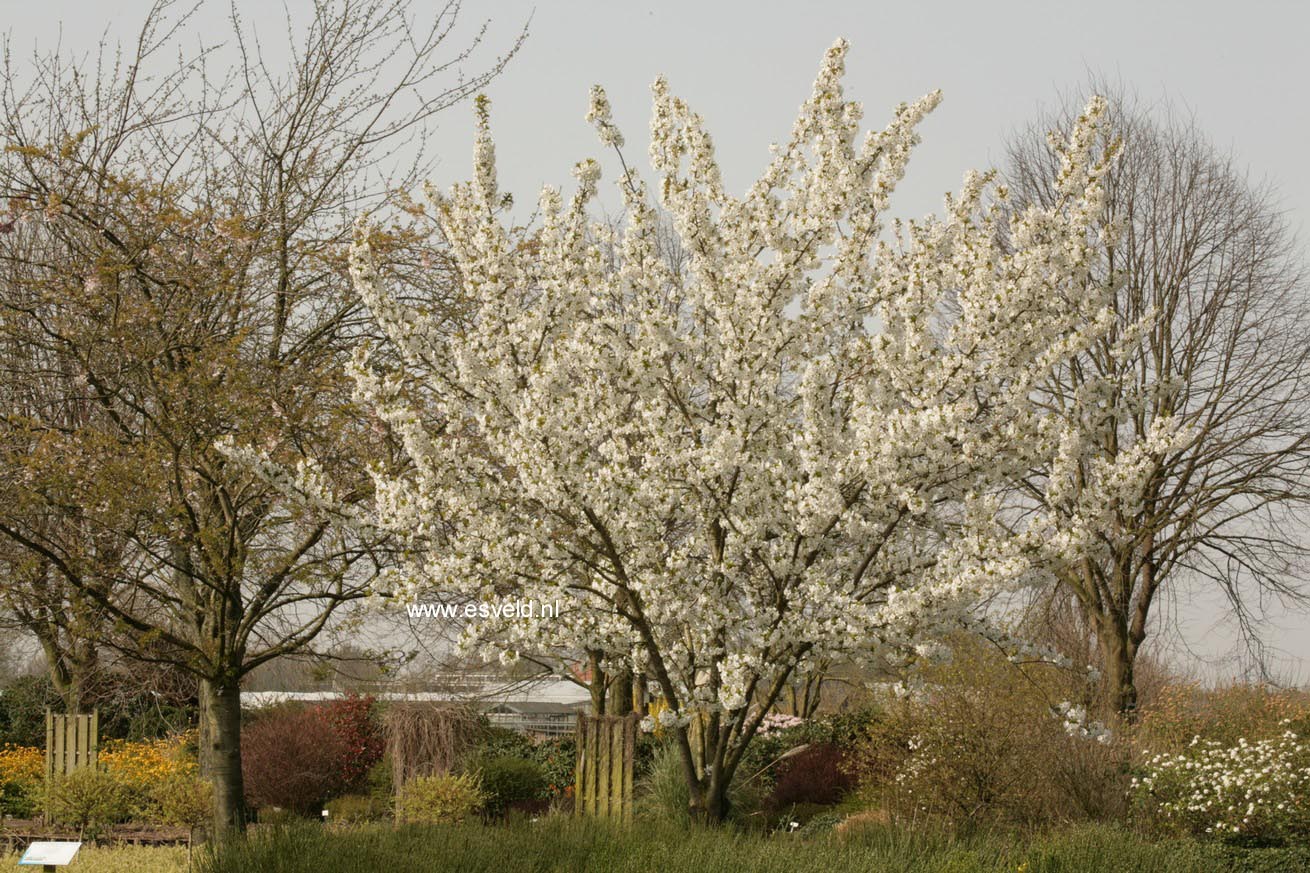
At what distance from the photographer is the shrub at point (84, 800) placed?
11.7 m

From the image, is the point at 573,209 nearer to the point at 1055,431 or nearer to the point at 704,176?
the point at 704,176

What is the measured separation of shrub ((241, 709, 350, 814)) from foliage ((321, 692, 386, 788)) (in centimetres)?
37

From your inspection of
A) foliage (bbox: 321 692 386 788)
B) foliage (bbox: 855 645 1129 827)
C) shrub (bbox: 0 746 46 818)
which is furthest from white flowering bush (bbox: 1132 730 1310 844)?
shrub (bbox: 0 746 46 818)

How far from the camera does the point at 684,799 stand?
1259cm

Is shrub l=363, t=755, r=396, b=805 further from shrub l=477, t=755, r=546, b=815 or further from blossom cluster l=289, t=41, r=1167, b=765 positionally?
blossom cluster l=289, t=41, r=1167, b=765

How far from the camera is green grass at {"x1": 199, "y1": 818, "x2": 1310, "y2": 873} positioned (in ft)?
21.1

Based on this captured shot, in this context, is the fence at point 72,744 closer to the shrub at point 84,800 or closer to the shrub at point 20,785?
the shrub at point 20,785

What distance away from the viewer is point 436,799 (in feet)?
41.6

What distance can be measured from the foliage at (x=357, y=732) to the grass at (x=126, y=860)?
19.0ft

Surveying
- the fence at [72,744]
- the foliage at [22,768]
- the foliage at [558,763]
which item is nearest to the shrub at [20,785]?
the foliage at [22,768]

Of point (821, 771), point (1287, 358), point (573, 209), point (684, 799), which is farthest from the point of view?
point (1287, 358)

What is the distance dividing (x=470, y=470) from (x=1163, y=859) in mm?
5148

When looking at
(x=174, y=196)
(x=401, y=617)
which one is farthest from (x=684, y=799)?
(x=174, y=196)

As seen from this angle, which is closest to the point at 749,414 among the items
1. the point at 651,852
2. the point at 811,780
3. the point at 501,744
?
the point at 651,852
